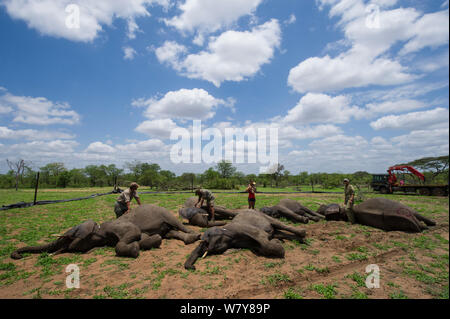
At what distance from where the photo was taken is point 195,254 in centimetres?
509

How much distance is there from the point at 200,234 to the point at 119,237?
7.65 ft

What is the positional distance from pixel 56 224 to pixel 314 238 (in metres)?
10.1

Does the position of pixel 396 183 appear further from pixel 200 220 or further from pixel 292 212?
pixel 200 220

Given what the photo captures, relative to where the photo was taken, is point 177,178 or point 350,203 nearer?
point 350,203

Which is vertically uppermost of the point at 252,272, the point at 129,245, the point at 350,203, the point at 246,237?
the point at 350,203

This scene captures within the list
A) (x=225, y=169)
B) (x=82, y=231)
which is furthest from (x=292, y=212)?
(x=225, y=169)

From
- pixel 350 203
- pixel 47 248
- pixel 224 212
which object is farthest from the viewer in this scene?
pixel 224 212

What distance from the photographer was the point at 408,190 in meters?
23.0

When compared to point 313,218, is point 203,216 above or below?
above

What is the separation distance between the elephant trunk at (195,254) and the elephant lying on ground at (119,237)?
1127 millimetres

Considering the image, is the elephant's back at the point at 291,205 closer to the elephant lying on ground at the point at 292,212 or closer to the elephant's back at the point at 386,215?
the elephant lying on ground at the point at 292,212

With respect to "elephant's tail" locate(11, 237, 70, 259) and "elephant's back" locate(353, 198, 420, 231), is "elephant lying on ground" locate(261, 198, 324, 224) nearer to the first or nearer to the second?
"elephant's back" locate(353, 198, 420, 231)

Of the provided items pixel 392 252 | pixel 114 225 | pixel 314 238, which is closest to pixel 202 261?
pixel 114 225
